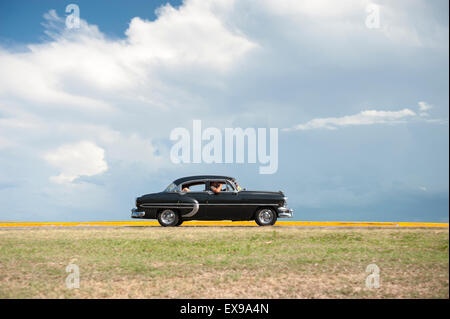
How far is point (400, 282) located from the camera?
8531 mm

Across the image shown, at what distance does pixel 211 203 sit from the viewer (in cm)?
1934

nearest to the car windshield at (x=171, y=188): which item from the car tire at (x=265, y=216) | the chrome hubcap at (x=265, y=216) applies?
the car tire at (x=265, y=216)

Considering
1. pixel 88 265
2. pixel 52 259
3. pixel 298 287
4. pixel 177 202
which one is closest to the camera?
pixel 298 287

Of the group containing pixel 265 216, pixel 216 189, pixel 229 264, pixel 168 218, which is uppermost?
pixel 216 189

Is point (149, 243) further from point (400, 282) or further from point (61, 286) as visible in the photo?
point (400, 282)

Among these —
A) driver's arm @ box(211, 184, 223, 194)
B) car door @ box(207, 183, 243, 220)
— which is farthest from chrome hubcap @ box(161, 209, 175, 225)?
driver's arm @ box(211, 184, 223, 194)

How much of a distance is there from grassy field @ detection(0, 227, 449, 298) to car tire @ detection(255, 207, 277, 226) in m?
3.08

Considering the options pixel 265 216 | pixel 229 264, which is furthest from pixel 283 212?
pixel 229 264

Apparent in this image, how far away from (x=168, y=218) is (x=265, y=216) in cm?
414

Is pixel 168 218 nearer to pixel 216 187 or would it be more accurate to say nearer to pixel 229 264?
pixel 216 187

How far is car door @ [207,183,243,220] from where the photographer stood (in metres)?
19.3
